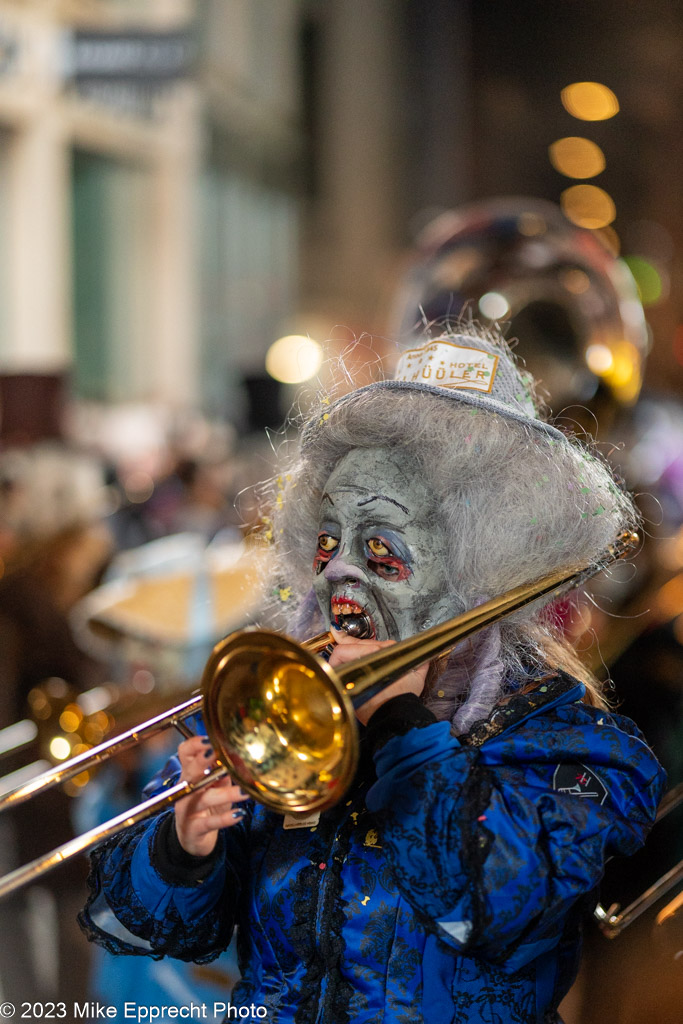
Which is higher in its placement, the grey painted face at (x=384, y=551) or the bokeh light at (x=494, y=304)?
the bokeh light at (x=494, y=304)

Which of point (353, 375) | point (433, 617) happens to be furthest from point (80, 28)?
point (433, 617)

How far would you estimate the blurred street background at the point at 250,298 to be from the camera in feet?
11.0

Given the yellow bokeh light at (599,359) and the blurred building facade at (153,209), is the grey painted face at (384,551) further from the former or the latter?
the blurred building facade at (153,209)

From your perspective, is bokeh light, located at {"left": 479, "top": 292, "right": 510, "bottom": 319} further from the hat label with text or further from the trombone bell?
the trombone bell

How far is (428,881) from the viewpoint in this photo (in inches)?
53.8

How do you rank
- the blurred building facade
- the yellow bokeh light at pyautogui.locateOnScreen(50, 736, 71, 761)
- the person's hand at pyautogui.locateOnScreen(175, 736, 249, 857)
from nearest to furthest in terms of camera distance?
the person's hand at pyautogui.locateOnScreen(175, 736, 249, 857), the yellow bokeh light at pyautogui.locateOnScreen(50, 736, 71, 761), the blurred building facade

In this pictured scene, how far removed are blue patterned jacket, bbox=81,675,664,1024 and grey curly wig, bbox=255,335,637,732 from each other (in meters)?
0.12

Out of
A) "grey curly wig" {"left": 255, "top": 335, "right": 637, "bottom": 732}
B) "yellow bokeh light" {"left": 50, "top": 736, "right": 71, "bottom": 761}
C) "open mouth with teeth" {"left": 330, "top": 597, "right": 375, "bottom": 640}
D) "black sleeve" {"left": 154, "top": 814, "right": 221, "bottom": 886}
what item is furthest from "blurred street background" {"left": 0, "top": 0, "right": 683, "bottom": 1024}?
"black sleeve" {"left": 154, "top": 814, "right": 221, "bottom": 886}

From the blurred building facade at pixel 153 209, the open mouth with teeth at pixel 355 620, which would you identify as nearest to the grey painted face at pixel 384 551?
the open mouth with teeth at pixel 355 620

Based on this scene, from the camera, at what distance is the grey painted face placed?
1609 mm

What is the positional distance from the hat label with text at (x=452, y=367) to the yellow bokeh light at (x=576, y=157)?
10.8 meters

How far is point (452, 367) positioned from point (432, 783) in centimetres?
75

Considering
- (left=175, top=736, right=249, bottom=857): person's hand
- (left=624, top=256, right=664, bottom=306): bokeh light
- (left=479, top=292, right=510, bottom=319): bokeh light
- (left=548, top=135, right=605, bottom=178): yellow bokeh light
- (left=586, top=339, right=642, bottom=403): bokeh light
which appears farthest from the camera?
(left=548, top=135, right=605, bottom=178): yellow bokeh light

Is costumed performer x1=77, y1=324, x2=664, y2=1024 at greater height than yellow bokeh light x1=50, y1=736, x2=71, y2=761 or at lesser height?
greater
